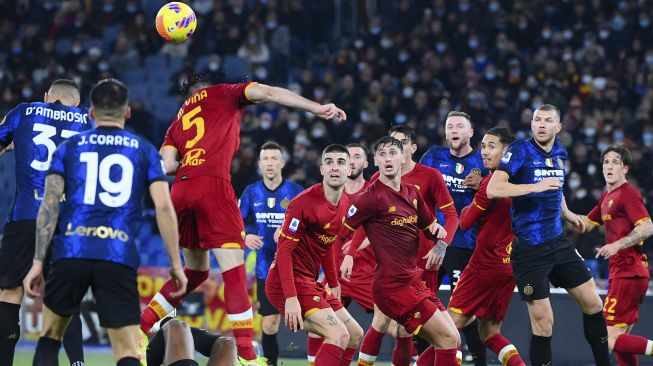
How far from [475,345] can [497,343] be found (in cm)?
47

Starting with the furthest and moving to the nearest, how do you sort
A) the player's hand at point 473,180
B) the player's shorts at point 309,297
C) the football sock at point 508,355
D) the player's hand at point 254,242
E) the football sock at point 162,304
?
the player's hand at point 254,242 → the player's hand at point 473,180 → the football sock at point 508,355 → the football sock at point 162,304 → the player's shorts at point 309,297

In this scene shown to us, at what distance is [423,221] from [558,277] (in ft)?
4.82

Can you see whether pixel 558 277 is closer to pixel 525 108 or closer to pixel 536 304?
pixel 536 304

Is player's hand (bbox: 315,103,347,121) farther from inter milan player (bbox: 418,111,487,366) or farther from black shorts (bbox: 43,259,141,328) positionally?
inter milan player (bbox: 418,111,487,366)

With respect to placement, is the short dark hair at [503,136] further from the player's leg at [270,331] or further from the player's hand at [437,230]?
the player's leg at [270,331]

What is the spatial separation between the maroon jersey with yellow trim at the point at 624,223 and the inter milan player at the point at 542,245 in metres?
1.41

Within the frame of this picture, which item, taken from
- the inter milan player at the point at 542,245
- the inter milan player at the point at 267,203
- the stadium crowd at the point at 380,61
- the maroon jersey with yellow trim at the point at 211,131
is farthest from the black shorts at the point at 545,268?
the stadium crowd at the point at 380,61

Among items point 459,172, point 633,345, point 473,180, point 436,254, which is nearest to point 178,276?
point 436,254

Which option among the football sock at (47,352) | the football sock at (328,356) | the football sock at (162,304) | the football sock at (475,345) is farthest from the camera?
the football sock at (475,345)

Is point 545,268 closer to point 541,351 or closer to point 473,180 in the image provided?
point 541,351

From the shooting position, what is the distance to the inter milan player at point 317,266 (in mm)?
8109

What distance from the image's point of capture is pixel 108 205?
6.35 metres

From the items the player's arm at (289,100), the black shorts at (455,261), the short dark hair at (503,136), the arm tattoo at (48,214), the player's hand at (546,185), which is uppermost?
the player's arm at (289,100)

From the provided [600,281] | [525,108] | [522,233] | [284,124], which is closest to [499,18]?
[525,108]
